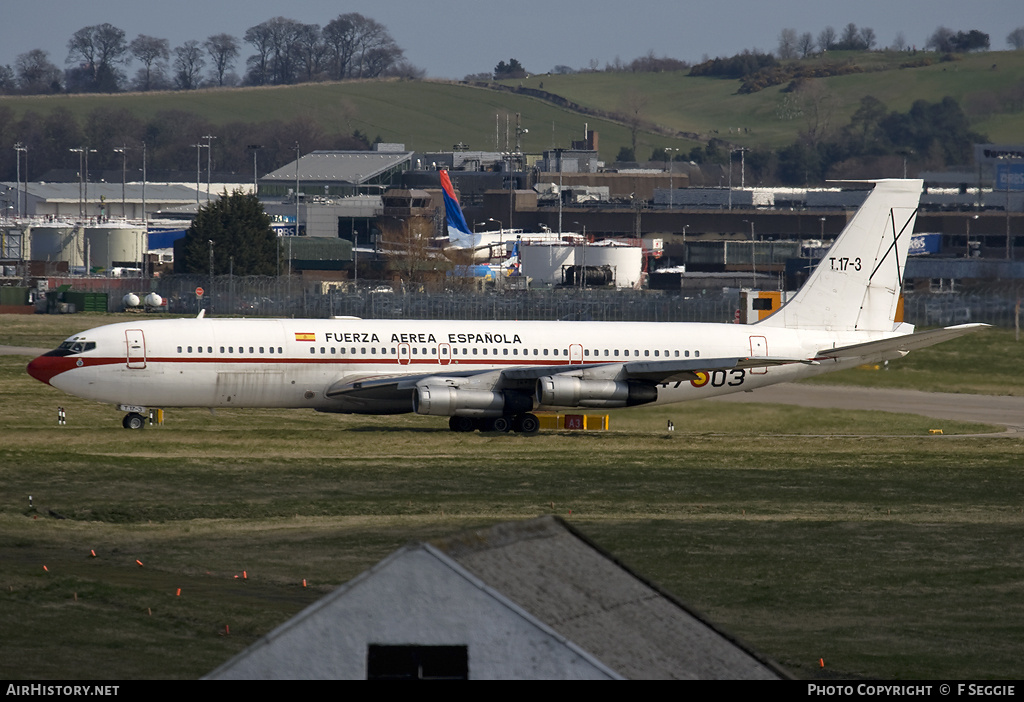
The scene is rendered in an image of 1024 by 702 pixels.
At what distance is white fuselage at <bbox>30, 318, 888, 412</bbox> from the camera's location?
47.8m

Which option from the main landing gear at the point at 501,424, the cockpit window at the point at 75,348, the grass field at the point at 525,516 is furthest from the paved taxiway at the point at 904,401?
the cockpit window at the point at 75,348

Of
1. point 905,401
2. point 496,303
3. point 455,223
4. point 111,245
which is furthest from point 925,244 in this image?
point 905,401

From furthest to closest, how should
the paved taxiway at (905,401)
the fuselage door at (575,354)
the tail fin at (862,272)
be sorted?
Answer: 1. the paved taxiway at (905,401)
2. the tail fin at (862,272)
3. the fuselage door at (575,354)

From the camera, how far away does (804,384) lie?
67.3 meters

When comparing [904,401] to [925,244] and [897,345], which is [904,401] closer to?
[897,345]

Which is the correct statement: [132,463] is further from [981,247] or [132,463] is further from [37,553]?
[981,247]

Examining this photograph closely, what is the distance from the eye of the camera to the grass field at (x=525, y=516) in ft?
73.7

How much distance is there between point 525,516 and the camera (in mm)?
33438

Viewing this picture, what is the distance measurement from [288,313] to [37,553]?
273 feet

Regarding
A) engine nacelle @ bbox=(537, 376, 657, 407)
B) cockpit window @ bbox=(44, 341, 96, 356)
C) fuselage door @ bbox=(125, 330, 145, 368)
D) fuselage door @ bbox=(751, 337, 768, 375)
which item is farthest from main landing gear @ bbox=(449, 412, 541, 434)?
cockpit window @ bbox=(44, 341, 96, 356)

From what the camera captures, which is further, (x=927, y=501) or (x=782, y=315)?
(x=782, y=315)

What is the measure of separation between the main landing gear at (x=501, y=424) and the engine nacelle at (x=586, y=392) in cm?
207

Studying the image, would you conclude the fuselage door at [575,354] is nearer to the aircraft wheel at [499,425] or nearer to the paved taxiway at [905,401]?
the aircraft wheel at [499,425]

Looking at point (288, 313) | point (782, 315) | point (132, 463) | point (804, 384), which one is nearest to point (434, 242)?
point (288, 313)
